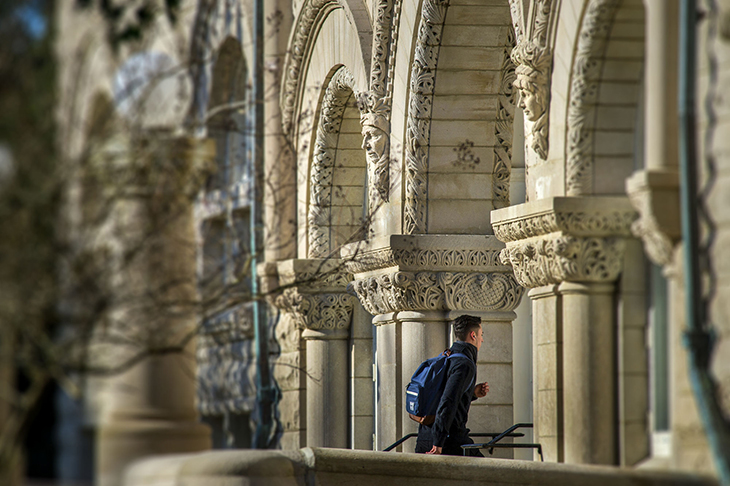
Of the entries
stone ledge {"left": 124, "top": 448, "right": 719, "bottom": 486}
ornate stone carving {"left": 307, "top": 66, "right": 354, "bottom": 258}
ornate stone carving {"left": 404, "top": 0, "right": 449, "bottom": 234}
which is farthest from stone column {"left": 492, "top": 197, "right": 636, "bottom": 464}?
ornate stone carving {"left": 307, "top": 66, "right": 354, "bottom": 258}

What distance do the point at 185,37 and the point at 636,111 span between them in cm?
143

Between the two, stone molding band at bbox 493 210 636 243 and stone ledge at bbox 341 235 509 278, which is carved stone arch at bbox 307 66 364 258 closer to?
stone ledge at bbox 341 235 509 278

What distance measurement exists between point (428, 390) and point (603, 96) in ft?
8.13

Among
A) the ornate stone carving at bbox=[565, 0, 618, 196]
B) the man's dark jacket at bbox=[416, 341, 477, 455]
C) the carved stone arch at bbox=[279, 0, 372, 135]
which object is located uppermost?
the carved stone arch at bbox=[279, 0, 372, 135]

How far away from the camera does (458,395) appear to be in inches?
262

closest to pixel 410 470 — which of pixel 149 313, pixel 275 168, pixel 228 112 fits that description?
pixel 275 168

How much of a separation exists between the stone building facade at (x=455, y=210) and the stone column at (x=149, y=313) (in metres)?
0.01

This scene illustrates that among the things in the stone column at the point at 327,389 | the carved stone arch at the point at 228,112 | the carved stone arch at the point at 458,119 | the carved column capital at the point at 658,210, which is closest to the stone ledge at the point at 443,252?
the carved stone arch at the point at 458,119

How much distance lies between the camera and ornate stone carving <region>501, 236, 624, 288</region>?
15.5 feet

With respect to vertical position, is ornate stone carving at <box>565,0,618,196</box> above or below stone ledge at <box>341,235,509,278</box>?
above

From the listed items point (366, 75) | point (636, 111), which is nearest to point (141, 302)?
point (636, 111)

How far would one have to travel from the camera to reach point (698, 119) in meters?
3.01

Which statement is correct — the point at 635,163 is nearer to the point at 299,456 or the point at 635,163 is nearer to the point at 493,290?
the point at 299,456

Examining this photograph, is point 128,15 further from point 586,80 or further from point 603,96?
point 586,80
